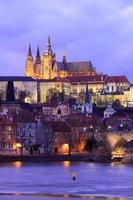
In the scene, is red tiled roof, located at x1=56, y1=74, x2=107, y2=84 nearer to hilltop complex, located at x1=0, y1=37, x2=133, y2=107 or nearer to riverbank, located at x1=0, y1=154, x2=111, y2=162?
hilltop complex, located at x1=0, y1=37, x2=133, y2=107

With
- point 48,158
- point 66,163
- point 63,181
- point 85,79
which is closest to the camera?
point 63,181

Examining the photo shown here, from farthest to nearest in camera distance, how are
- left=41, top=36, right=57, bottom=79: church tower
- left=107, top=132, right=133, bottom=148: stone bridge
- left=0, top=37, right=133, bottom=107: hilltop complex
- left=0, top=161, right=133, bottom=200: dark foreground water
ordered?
left=41, top=36, right=57, bottom=79: church tower → left=0, top=37, right=133, bottom=107: hilltop complex → left=107, top=132, right=133, bottom=148: stone bridge → left=0, top=161, right=133, bottom=200: dark foreground water

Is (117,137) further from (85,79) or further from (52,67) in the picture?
(52,67)

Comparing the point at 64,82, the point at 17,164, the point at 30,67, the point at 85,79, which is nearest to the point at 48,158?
the point at 17,164

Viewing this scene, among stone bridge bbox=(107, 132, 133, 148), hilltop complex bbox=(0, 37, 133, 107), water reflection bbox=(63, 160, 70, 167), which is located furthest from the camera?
hilltop complex bbox=(0, 37, 133, 107)

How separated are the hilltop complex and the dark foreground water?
2801 inches

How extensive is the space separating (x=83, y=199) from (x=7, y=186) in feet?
14.8

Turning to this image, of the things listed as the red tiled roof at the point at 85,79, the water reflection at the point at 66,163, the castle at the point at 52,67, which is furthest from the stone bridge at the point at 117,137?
the castle at the point at 52,67

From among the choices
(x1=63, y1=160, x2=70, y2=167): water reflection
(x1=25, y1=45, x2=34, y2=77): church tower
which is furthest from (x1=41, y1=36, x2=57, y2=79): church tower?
(x1=63, y1=160, x2=70, y2=167): water reflection

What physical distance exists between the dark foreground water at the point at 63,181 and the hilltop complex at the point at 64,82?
7114cm

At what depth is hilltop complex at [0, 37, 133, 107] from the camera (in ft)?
390

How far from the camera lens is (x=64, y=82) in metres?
127

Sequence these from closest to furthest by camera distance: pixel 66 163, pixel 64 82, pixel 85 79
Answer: pixel 66 163 < pixel 64 82 < pixel 85 79

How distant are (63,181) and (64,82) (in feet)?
319
